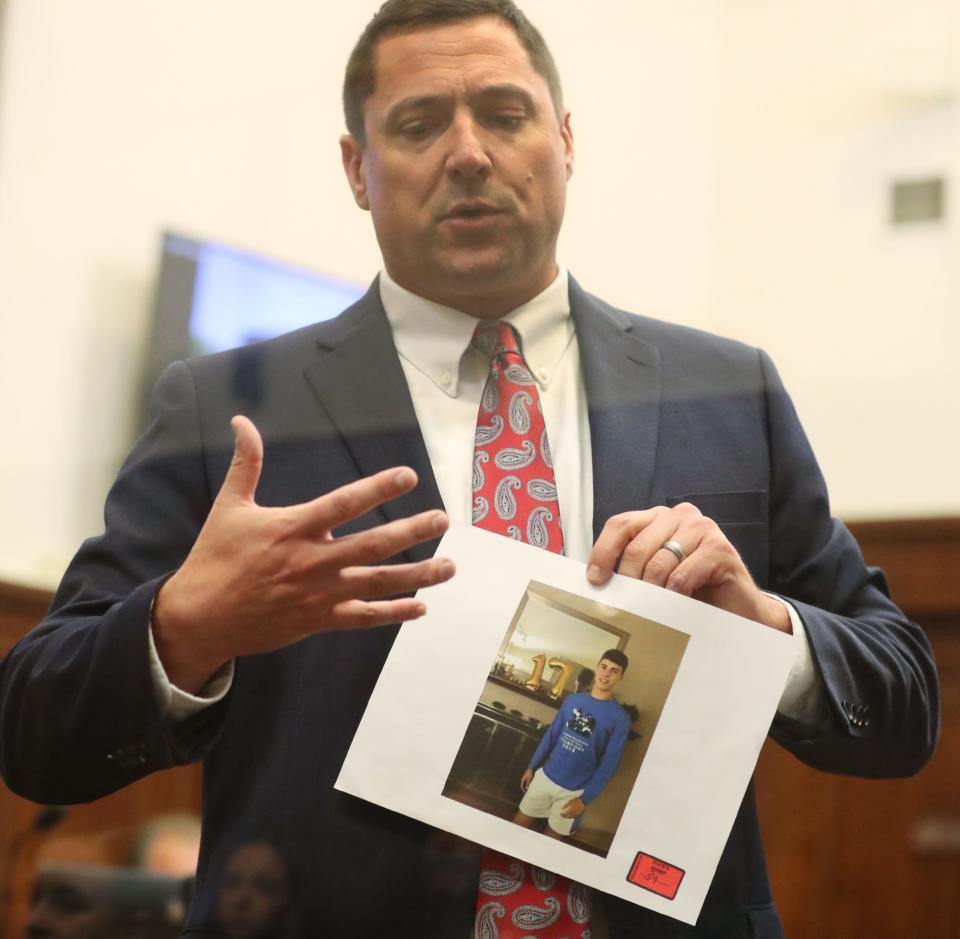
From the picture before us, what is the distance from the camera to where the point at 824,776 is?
172 cm

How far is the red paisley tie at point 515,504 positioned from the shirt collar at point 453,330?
0.01 metres

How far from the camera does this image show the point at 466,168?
113 cm

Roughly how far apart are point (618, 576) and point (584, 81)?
0.90 meters

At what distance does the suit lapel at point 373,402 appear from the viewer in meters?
1.01

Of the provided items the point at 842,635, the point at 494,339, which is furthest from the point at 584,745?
the point at 494,339

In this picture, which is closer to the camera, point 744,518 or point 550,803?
point 550,803

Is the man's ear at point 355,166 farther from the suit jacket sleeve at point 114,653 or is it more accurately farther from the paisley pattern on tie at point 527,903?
the paisley pattern on tie at point 527,903

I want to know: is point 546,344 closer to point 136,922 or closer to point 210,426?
point 210,426

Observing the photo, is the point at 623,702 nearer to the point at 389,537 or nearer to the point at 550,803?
the point at 550,803

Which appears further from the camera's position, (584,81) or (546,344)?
(584,81)

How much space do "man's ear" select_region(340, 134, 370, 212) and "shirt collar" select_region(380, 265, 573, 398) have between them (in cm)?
12

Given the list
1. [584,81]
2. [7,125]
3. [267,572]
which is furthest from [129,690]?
[7,125]

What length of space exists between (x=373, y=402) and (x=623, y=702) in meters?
0.33

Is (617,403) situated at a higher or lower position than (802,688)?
higher
